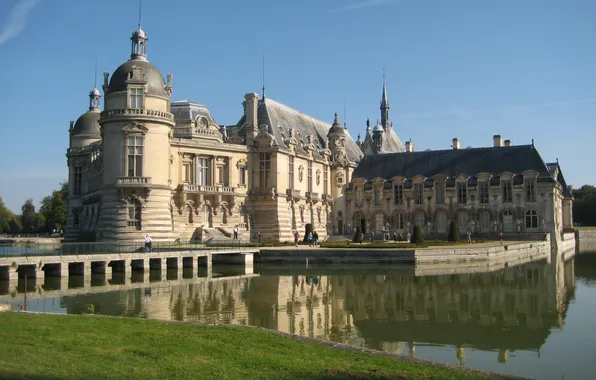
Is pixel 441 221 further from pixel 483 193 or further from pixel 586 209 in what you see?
pixel 586 209

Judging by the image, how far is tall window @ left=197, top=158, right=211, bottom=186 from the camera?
2121 inches

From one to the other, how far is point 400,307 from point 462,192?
4566 centimetres

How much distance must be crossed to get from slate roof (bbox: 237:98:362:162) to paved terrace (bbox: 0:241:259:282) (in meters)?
18.1

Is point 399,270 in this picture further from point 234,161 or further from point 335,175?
point 335,175

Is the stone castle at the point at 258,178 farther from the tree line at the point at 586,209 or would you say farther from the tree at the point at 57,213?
the tree line at the point at 586,209

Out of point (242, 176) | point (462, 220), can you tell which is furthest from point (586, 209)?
point (242, 176)

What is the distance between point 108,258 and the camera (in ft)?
120

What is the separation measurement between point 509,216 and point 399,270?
30981 mm

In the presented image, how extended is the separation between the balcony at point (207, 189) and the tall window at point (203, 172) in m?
1.02

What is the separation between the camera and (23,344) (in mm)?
12609

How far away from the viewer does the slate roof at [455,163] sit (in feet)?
216

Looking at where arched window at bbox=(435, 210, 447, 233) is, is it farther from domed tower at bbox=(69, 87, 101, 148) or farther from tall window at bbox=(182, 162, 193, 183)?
domed tower at bbox=(69, 87, 101, 148)

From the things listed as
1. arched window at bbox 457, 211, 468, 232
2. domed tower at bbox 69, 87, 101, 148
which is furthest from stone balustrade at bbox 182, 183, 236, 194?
arched window at bbox 457, 211, 468, 232

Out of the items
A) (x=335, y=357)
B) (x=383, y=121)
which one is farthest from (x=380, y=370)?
(x=383, y=121)
